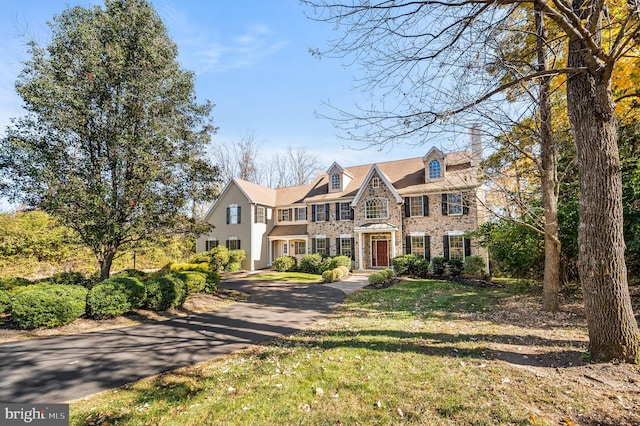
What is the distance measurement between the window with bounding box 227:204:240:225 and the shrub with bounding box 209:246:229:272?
2.97 metres

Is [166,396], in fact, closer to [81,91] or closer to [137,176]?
[137,176]

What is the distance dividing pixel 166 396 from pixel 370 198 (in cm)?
1824

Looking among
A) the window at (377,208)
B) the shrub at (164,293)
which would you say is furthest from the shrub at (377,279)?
the shrub at (164,293)

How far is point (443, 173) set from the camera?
19.0 metres

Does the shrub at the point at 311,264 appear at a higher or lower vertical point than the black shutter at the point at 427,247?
lower

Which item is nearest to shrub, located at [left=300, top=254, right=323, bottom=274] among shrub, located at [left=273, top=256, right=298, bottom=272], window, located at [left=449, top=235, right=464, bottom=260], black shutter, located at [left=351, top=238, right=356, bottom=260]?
shrub, located at [left=273, top=256, right=298, bottom=272]

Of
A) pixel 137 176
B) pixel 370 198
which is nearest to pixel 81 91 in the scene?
pixel 137 176

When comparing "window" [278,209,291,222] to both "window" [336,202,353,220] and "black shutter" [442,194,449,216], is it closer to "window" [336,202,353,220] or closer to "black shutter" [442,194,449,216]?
"window" [336,202,353,220]

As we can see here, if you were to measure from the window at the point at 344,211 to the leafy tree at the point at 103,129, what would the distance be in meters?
13.2

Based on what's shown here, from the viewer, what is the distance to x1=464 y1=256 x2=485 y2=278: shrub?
16.5 m

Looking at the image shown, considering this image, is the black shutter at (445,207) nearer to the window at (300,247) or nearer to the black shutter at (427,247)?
the black shutter at (427,247)

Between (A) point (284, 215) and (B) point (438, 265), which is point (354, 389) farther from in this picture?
(A) point (284, 215)

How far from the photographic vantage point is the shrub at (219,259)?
21531 millimetres

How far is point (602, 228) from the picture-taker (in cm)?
416
